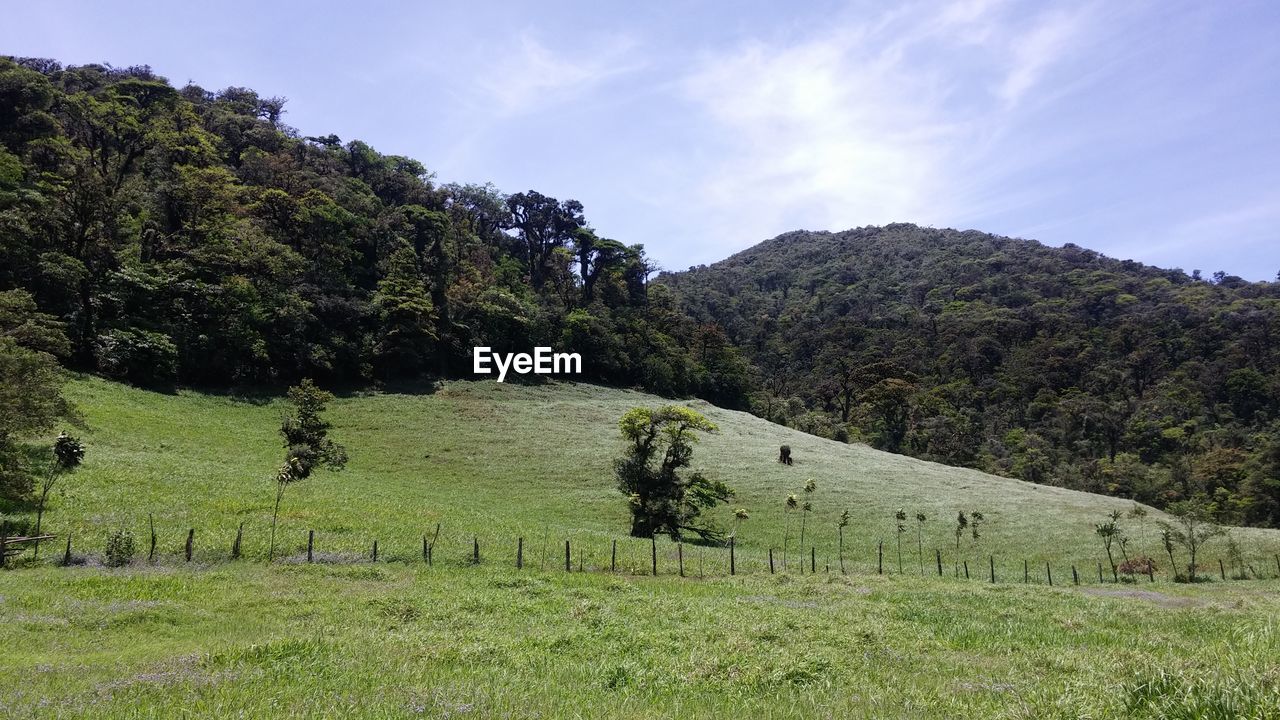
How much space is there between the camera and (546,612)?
671 inches

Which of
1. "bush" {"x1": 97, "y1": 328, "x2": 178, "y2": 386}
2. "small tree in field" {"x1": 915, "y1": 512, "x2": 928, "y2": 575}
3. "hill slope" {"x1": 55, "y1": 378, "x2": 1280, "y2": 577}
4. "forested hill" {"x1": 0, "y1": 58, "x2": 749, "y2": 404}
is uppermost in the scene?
"forested hill" {"x1": 0, "y1": 58, "x2": 749, "y2": 404}

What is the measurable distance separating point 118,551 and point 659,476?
2980cm

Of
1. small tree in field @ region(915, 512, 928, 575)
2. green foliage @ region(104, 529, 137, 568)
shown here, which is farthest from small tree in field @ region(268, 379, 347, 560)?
small tree in field @ region(915, 512, 928, 575)

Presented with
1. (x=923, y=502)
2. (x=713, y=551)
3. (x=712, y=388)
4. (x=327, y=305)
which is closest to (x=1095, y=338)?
(x=712, y=388)

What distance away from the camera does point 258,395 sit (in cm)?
6462

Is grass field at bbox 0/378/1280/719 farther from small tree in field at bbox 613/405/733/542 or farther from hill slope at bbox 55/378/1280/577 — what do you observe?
small tree in field at bbox 613/405/733/542

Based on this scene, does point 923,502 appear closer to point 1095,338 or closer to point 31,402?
point 31,402

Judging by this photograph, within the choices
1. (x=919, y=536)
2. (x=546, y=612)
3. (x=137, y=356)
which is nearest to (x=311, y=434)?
(x=137, y=356)

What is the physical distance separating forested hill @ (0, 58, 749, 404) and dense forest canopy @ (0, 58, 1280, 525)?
0.31 metres

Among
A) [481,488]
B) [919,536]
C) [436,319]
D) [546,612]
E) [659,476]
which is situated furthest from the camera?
[436,319]

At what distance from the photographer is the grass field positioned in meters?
7.94

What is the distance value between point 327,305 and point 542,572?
60.9 meters

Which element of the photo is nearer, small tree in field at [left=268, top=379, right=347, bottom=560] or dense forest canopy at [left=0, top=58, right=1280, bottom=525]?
small tree in field at [left=268, top=379, right=347, bottom=560]

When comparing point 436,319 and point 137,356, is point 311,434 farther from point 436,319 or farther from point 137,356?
point 436,319
